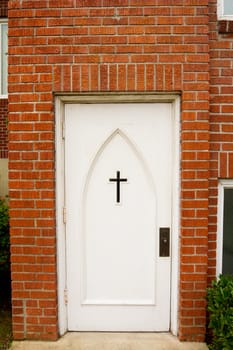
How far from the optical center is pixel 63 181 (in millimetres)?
3115

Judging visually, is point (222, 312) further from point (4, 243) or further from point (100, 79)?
point (4, 243)

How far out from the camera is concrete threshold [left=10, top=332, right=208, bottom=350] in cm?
297

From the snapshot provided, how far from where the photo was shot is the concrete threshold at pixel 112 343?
2.97 metres

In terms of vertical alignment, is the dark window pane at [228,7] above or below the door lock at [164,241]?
above

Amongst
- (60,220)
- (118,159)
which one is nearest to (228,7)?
(118,159)

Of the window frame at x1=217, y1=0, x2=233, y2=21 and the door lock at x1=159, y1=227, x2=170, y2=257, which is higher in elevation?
the window frame at x1=217, y1=0, x2=233, y2=21

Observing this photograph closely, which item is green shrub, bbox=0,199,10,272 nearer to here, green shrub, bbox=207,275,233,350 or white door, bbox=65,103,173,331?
white door, bbox=65,103,173,331

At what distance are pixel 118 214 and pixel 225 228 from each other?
1.05m

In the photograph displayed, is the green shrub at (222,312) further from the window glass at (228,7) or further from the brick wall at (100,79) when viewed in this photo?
the window glass at (228,7)

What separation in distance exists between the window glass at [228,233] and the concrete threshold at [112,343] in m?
0.76

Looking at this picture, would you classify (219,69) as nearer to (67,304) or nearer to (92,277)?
(92,277)

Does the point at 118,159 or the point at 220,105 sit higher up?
the point at 220,105

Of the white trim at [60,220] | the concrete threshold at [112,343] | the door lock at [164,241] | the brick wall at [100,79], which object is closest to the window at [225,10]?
the brick wall at [100,79]

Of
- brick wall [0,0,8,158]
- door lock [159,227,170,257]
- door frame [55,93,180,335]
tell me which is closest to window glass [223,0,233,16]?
door frame [55,93,180,335]
